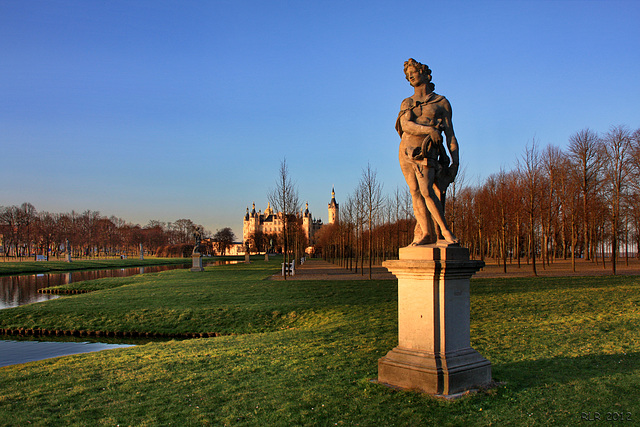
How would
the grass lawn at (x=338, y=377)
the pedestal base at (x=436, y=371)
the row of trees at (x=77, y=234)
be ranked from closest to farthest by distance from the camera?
1. the grass lawn at (x=338, y=377)
2. the pedestal base at (x=436, y=371)
3. the row of trees at (x=77, y=234)

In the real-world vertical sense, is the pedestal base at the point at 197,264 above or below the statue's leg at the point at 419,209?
below

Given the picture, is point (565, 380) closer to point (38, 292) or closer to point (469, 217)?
point (38, 292)

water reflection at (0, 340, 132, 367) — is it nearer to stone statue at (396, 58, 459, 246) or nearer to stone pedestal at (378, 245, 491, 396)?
stone pedestal at (378, 245, 491, 396)


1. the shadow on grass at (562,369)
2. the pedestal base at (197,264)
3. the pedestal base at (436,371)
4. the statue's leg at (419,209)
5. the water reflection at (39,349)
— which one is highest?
the statue's leg at (419,209)

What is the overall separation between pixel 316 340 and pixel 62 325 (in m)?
11.4

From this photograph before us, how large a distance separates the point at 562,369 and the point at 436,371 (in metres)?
2.43

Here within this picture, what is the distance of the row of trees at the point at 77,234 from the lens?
8781 cm

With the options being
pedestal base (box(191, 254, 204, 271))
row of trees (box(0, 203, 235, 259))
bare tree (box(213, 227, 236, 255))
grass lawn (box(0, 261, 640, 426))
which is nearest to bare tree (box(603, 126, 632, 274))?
grass lawn (box(0, 261, 640, 426))

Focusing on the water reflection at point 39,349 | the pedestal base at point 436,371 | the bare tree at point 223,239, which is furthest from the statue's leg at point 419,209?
the bare tree at point 223,239

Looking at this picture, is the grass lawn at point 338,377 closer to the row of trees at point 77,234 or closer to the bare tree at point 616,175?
→ the bare tree at point 616,175

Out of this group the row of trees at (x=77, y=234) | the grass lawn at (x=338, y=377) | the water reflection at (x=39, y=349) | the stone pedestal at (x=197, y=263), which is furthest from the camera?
the row of trees at (x=77, y=234)

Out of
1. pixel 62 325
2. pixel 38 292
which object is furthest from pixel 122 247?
pixel 62 325

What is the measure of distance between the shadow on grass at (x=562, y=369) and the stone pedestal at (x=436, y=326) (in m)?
0.62

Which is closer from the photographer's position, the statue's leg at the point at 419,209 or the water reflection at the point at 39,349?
the statue's leg at the point at 419,209
